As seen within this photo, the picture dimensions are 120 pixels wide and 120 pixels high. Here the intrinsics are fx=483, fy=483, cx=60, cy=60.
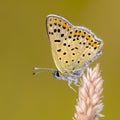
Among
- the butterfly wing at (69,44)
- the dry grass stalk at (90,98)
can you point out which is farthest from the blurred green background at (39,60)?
the dry grass stalk at (90,98)

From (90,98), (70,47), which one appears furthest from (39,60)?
(90,98)

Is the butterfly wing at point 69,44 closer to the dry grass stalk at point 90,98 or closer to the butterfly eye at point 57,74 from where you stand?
the butterfly eye at point 57,74

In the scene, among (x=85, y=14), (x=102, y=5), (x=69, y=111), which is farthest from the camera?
(x=102, y=5)

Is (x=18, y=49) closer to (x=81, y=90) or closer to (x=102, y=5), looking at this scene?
(x=102, y=5)

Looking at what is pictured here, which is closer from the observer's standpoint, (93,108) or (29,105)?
(93,108)

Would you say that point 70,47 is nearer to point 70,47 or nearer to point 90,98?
point 70,47

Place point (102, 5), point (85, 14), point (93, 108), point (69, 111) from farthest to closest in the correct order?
point (102, 5) → point (85, 14) → point (69, 111) → point (93, 108)

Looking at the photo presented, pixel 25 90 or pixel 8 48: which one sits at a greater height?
pixel 8 48

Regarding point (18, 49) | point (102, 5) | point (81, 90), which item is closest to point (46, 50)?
point (18, 49)
